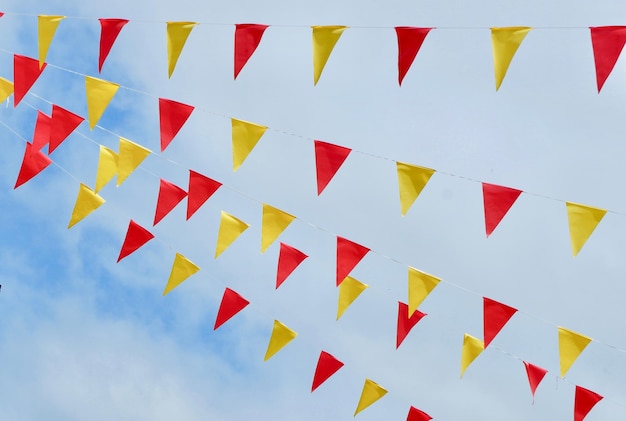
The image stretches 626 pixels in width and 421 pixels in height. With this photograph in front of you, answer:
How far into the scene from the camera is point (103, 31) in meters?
10.3

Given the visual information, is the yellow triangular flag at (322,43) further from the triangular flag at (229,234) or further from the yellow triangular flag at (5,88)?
the yellow triangular flag at (5,88)

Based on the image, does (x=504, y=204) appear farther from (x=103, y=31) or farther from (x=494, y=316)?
(x=103, y=31)

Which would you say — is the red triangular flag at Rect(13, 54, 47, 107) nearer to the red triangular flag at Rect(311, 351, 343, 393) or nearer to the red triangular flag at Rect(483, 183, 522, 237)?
the red triangular flag at Rect(483, 183, 522, 237)

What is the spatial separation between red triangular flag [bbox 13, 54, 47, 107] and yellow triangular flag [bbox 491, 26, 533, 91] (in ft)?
19.0

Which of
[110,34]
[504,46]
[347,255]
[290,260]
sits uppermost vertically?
[504,46]

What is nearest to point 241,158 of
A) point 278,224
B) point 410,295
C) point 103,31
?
point 278,224

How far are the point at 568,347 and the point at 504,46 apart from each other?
510 centimetres

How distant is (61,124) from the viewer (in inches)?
440

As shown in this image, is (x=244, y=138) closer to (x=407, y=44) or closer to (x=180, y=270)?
(x=407, y=44)

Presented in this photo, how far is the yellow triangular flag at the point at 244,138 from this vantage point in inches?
421

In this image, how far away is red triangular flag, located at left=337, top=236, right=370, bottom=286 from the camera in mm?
11953

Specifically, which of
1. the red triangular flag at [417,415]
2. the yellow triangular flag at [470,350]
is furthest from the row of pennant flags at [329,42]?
the red triangular flag at [417,415]

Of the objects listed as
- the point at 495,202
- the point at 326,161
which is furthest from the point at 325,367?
the point at 495,202

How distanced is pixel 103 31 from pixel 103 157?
1.98m
